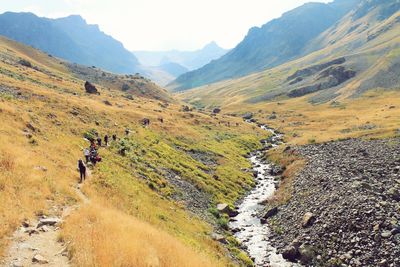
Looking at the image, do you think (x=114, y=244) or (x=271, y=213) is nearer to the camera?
(x=114, y=244)

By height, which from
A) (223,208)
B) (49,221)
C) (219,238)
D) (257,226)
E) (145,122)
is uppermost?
(49,221)

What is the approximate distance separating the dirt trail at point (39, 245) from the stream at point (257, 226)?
833 inches

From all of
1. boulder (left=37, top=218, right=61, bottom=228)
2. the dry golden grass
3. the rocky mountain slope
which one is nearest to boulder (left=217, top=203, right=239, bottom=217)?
the rocky mountain slope

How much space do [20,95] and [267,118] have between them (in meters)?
126

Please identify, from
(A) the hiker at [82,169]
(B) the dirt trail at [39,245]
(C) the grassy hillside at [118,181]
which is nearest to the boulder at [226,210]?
(C) the grassy hillside at [118,181]

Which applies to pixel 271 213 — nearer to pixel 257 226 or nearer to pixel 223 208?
pixel 257 226

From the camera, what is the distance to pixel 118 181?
4122 centimetres

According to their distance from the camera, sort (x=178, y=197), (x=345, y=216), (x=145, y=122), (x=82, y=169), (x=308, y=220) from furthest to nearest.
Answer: (x=145, y=122), (x=178, y=197), (x=308, y=220), (x=345, y=216), (x=82, y=169)

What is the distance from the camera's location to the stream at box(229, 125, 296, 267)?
37.6 metres

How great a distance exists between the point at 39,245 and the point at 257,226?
3162cm

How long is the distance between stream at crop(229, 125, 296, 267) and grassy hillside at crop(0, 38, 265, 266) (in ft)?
6.61

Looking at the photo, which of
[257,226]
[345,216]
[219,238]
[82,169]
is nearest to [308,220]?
[345,216]

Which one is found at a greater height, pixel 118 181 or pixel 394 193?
pixel 118 181

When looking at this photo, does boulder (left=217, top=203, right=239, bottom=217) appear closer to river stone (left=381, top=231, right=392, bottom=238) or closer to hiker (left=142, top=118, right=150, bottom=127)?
river stone (left=381, top=231, right=392, bottom=238)
